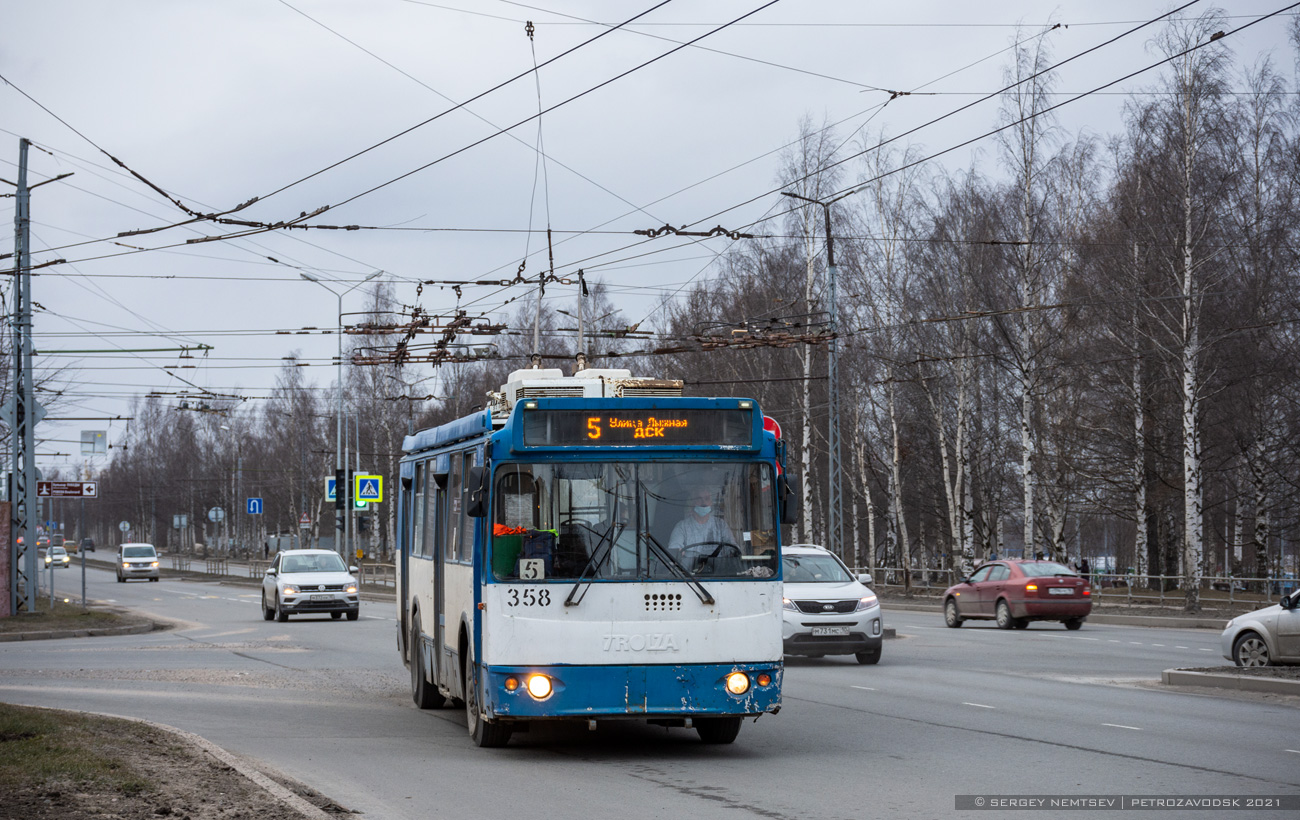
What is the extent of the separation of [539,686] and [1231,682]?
926 cm

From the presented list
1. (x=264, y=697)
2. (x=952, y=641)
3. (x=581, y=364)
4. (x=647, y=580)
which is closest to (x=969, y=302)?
(x=952, y=641)

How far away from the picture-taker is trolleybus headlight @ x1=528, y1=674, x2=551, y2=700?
10367mm

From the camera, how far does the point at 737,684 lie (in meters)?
10.6

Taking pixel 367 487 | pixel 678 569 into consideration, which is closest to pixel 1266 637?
pixel 678 569

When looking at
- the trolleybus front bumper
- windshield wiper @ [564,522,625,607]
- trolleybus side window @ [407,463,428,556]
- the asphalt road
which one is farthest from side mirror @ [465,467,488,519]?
trolleybus side window @ [407,463,428,556]

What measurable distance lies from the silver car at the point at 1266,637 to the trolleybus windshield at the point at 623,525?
9420 mm

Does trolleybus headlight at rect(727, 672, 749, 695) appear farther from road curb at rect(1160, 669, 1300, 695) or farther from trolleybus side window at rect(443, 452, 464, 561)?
road curb at rect(1160, 669, 1300, 695)

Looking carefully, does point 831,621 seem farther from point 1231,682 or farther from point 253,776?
point 253,776

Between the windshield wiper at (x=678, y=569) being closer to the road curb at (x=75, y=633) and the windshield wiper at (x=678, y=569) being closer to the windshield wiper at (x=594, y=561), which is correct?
the windshield wiper at (x=594, y=561)

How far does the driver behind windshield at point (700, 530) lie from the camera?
35.1ft

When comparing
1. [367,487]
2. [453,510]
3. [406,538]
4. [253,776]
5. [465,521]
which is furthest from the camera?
[367,487]

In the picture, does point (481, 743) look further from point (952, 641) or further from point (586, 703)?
point (952, 641)

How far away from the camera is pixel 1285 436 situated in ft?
140

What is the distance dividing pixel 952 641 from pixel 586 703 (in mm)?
16344
